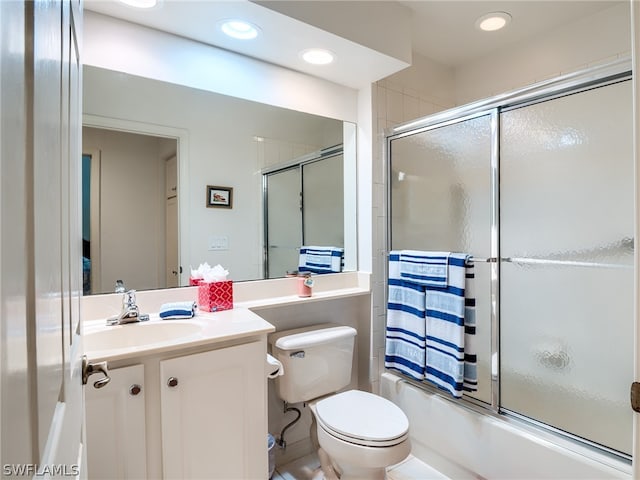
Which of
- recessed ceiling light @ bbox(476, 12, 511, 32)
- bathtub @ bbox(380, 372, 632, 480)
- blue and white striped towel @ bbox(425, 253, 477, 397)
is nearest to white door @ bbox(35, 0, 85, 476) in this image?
blue and white striped towel @ bbox(425, 253, 477, 397)

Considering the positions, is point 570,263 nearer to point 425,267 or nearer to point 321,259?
point 425,267

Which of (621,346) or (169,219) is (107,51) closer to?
(169,219)

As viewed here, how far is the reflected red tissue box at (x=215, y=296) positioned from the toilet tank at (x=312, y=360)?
35cm

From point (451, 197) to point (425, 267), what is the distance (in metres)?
0.42

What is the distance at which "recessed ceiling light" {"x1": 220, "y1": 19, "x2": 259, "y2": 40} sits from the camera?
Result: 4.94ft

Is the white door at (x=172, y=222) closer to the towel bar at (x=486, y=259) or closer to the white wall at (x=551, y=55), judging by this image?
the towel bar at (x=486, y=259)

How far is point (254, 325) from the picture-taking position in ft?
4.40

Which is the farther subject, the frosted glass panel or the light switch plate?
the frosted glass panel

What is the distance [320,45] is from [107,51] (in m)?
0.94

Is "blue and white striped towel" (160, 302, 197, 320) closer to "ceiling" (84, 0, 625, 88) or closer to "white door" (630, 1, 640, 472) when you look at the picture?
"ceiling" (84, 0, 625, 88)

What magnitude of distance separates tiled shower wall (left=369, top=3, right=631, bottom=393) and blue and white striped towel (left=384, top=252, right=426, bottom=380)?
0.55 feet

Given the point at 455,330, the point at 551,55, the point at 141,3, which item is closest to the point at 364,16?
the point at 141,3

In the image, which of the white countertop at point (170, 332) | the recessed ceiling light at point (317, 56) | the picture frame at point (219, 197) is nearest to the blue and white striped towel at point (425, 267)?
the white countertop at point (170, 332)

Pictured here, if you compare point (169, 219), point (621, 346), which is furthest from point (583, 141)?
point (169, 219)
